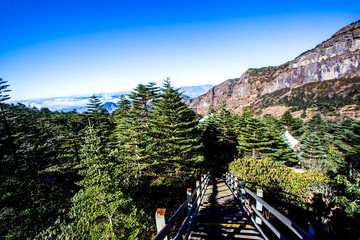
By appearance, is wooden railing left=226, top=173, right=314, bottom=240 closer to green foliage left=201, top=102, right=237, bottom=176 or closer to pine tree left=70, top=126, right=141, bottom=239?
pine tree left=70, top=126, right=141, bottom=239

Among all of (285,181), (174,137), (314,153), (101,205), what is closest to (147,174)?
(174,137)

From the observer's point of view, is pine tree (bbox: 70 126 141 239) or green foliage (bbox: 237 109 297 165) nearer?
pine tree (bbox: 70 126 141 239)

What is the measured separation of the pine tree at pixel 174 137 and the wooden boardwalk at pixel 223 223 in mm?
8897

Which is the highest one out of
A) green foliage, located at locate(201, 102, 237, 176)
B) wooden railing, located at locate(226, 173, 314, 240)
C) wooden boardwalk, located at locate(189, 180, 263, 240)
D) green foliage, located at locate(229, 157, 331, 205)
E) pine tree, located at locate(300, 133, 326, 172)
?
wooden railing, located at locate(226, 173, 314, 240)

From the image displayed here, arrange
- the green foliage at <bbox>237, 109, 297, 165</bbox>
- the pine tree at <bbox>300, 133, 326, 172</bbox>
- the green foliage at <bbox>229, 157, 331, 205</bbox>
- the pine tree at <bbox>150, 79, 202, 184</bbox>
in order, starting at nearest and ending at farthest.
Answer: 1. the green foliage at <bbox>229, 157, 331, 205</bbox>
2. the pine tree at <bbox>150, 79, 202, 184</bbox>
3. the green foliage at <bbox>237, 109, 297, 165</bbox>
4. the pine tree at <bbox>300, 133, 326, 172</bbox>

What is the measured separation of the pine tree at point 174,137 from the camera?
15586 mm

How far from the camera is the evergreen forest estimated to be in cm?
864

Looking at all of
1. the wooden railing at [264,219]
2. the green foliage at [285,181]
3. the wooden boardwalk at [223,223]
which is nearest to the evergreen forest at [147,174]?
the green foliage at [285,181]

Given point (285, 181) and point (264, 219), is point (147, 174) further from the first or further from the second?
point (264, 219)

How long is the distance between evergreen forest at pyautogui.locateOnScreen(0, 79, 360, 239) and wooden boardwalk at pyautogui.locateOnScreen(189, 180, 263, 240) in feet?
6.98

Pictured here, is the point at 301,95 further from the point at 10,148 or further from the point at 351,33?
the point at 10,148

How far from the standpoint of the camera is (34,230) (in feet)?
47.0

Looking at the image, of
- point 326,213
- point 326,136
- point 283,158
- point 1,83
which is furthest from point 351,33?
point 1,83

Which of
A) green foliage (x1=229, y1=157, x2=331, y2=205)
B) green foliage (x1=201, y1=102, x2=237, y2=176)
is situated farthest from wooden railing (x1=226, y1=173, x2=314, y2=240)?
green foliage (x1=201, y1=102, x2=237, y2=176)
